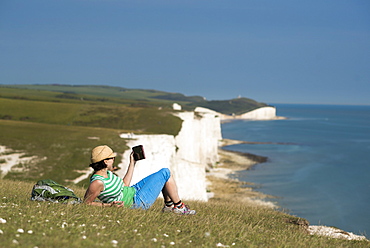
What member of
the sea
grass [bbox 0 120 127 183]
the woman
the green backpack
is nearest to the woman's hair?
the woman

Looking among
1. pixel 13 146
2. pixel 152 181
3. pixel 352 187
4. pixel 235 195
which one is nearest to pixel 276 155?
pixel 352 187

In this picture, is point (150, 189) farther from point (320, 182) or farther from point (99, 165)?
point (320, 182)

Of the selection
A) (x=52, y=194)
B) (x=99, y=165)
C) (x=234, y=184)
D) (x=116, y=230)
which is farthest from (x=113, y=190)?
(x=234, y=184)

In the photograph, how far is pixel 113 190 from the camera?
9266 mm

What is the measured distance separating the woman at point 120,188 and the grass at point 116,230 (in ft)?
1.34

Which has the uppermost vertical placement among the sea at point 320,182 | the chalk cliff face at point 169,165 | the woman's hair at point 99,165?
the woman's hair at point 99,165

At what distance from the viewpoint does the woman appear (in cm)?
891

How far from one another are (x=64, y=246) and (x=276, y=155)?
9738 centimetres

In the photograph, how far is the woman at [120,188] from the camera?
29.2 feet

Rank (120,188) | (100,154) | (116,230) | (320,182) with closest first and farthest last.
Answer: (116,230)
(100,154)
(120,188)
(320,182)

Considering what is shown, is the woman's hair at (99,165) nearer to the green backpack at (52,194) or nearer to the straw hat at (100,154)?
the straw hat at (100,154)

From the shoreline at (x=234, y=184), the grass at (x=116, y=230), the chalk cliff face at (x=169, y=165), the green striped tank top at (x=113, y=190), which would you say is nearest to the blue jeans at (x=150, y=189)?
the green striped tank top at (x=113, y=190)

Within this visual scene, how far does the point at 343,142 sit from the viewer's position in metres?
133

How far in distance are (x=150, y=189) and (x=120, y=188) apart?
2.70 ft
